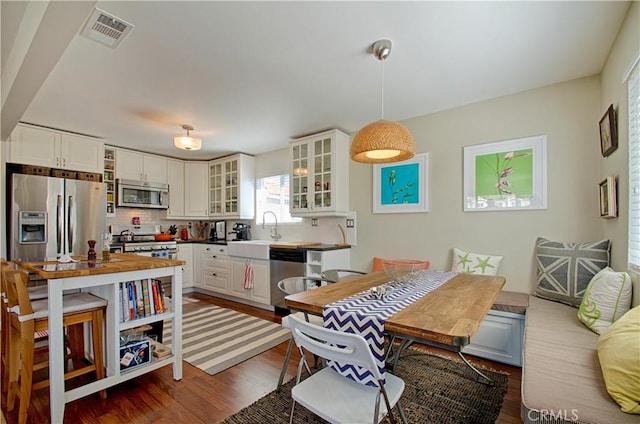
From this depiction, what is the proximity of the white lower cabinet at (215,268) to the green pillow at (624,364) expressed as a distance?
13.9 ft

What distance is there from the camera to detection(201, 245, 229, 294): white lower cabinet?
457 centimetres

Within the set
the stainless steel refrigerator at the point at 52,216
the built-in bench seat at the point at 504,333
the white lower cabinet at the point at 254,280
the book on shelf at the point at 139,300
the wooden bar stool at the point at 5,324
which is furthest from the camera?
the white lower cabinet at the point at 254,280

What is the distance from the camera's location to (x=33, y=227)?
3338mm

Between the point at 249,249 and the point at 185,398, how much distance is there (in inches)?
91.9

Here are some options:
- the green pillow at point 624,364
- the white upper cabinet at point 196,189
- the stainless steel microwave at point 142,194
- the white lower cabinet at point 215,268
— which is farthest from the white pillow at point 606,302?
the stainless steel microwave at point 142,194

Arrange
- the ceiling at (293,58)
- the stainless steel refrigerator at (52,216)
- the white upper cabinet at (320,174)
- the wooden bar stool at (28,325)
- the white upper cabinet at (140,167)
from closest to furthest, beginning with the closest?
the wooden bar stool at (28,325)
the ceiling at (293,58)
the stainless steel refrigerator at (52,216)
the white upper cabinet at (320,174)
the white upper cabinet at (140,167)

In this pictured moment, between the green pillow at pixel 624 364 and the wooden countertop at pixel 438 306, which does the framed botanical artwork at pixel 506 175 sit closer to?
the wooden countertop at pixel 438 306

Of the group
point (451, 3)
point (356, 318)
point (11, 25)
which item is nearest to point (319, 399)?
point (356, 318)

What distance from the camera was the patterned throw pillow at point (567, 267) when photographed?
227cm

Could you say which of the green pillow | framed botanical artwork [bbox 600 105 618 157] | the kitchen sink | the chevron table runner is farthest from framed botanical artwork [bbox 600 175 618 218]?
the kitchen sink

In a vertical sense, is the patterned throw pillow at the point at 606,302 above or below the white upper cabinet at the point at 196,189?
below

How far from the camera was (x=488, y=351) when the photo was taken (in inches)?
99.7

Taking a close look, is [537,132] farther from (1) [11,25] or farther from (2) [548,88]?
(1) [11,25]

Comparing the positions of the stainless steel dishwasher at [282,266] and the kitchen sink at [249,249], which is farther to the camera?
the kitchen sink at [249,249]
